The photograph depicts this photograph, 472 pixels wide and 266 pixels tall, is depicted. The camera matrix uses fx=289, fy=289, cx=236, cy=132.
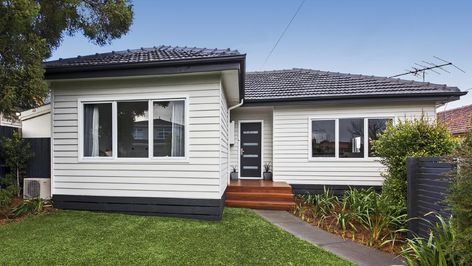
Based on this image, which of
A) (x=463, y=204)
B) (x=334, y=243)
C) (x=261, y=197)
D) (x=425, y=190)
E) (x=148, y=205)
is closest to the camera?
(x=463, y=204)

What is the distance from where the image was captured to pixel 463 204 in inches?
112

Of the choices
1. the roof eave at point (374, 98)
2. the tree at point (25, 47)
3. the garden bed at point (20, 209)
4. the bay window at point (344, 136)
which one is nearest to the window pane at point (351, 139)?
the bay window at point (344, 136)

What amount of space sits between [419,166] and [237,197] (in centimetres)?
457

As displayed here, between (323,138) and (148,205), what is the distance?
575cm

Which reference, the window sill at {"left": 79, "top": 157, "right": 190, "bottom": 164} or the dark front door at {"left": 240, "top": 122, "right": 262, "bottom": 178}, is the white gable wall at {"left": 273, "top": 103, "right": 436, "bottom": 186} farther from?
the window sill at {"left": 79, "top": 157, "right": 190, "bottom": 164}

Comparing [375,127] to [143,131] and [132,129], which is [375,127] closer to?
[143,131]

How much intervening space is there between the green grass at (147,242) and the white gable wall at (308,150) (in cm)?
354

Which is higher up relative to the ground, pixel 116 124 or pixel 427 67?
pixel 427 67

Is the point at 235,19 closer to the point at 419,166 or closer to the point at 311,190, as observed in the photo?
the point at 311,190

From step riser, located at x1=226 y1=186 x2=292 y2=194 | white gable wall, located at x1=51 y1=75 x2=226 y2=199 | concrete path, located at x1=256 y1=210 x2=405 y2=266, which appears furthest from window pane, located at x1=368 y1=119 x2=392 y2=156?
white gable wall, located at x1=51 y1=75 x2=226 y2=199

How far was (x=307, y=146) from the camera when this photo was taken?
9344mm

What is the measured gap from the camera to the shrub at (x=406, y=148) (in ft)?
18.7

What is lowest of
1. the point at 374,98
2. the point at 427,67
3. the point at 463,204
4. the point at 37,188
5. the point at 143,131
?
the point at 37,188

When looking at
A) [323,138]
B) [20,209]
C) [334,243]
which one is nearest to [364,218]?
[334,243]
